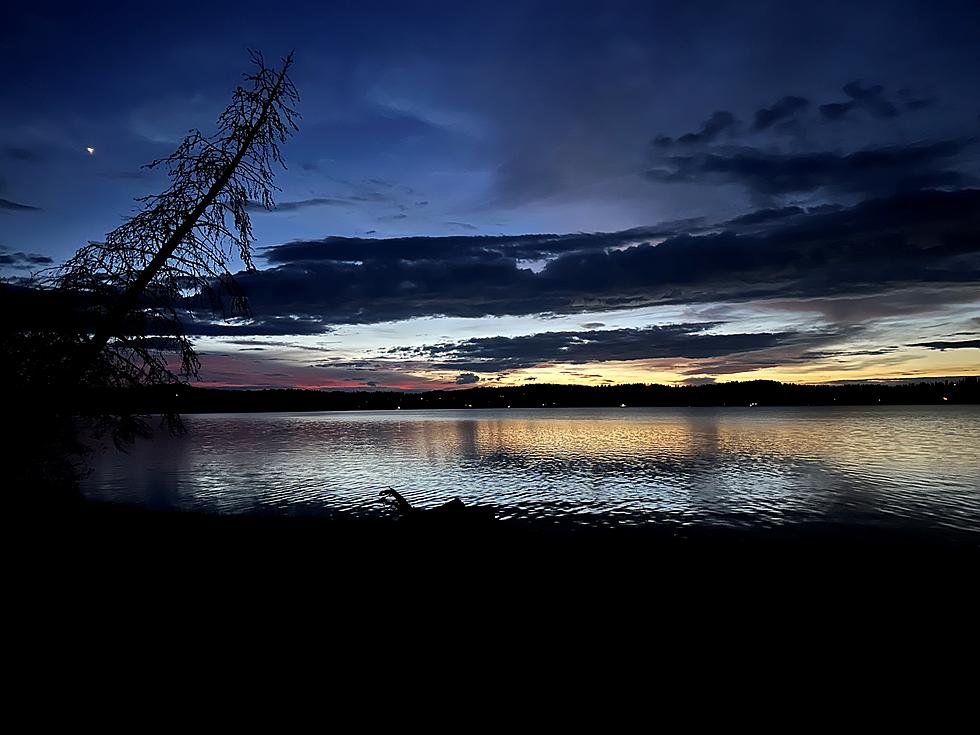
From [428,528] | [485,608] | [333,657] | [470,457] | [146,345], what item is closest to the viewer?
[333,657]

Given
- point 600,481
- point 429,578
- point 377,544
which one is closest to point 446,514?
point 377,544

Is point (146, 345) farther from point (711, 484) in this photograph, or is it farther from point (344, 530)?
point (711, 484)

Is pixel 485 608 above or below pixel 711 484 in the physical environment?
above

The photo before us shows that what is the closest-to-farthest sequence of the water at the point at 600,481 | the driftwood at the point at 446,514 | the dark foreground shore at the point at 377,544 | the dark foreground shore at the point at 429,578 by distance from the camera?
the dark foreground shore at the point at 429,578, the dark foreground shore at the point at 377,544, the driftwood at the point at 446,514, the water at the point at 600,481

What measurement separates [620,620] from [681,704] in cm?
299

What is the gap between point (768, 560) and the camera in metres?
17.2

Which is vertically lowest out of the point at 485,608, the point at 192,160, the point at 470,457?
the point at 470,457

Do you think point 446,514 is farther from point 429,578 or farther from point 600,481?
point 600,481

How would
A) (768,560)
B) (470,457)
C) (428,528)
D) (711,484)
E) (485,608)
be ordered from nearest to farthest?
(485,608), (428,528), (768,560), (711,484), (470,457)

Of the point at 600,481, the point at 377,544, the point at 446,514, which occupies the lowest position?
the point at 600,481

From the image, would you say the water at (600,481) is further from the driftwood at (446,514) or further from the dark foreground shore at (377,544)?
the driftwood at (446,514)

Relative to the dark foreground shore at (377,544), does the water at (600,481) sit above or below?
below

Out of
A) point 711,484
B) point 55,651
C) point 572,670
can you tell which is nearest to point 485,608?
point 572,670

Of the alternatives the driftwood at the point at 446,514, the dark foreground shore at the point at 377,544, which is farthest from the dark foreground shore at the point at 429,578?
the driftwood at the point at 446,514
